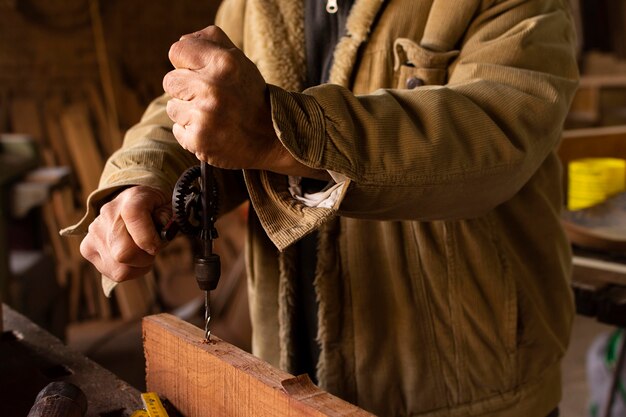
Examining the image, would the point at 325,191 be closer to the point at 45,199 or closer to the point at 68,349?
the point at 68,349

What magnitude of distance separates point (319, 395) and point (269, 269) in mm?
504

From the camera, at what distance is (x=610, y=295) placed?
1867 millimetres

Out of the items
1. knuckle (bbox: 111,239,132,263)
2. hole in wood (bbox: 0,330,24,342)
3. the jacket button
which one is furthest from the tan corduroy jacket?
hole in wood (bbox: 0,330,24,342)

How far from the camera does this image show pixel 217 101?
0.77m

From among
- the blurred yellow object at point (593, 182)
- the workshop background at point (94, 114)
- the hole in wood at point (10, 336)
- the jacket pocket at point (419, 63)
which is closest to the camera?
the jacket pocket at point (419, 63)

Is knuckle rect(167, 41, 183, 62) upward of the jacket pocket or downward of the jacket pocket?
upward

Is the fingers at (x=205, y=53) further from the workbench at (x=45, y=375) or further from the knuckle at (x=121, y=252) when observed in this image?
the workbench at (x=45, y=375)

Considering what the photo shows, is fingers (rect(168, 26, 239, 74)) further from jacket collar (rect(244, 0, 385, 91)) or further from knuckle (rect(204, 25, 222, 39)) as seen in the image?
jacket collar (rect(244, 0, 385, 91))

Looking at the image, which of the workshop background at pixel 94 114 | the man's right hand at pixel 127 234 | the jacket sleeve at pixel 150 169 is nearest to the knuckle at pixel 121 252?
the man's right hand at pixel 127 234

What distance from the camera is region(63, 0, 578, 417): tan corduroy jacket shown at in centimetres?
102

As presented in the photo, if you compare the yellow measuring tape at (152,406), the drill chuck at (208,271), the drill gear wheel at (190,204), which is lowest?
the yellow measuring tape at (152,406)

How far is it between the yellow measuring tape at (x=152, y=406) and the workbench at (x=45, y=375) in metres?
0.04

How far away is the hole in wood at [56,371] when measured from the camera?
3.95ft

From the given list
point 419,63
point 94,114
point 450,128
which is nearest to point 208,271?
point 450,128
